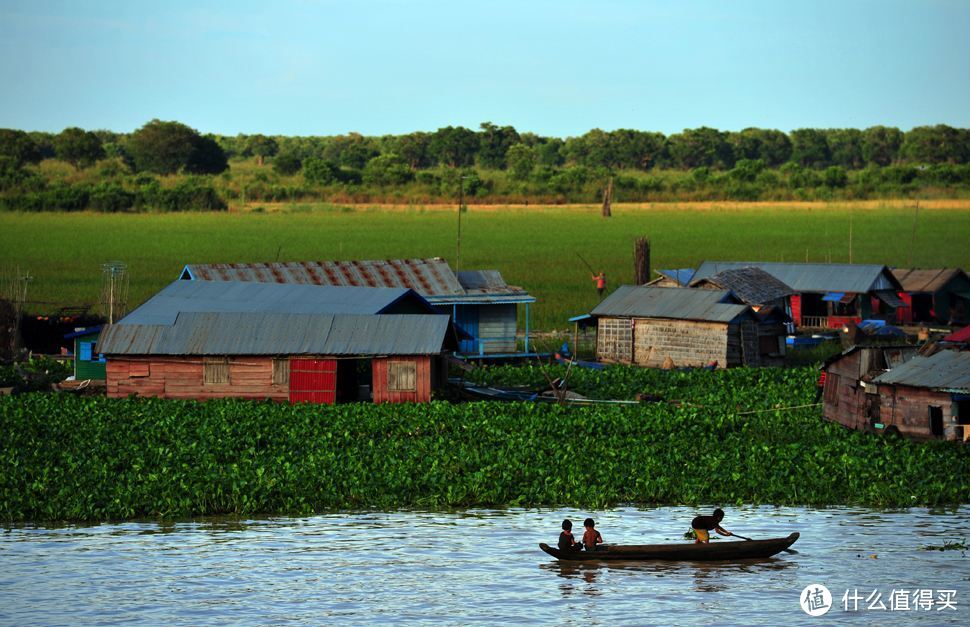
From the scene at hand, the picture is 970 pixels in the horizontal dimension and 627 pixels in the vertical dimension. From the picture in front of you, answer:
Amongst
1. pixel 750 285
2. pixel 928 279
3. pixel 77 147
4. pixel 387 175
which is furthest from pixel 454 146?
pixel 750 285

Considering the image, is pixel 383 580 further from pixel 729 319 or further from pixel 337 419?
pixel 729 319

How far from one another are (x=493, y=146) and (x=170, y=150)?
42692mm

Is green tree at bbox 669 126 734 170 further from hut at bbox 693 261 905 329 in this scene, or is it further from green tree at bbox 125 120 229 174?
hut at bbox 693 261 905 329

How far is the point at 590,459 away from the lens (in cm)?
3048

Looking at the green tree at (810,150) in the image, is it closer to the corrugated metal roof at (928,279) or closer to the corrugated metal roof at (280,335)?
the corrugated metal roof at (928,279)

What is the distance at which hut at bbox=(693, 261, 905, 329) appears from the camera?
60094 millimetres

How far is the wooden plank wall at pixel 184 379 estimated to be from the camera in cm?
3869

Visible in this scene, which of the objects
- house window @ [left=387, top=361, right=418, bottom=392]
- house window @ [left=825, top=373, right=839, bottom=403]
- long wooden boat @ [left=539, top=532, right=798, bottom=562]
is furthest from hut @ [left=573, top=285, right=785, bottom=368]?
long wooden boat @ [left=539, top=532, right=798, bottom=562]

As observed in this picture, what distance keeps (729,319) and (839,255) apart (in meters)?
44.2

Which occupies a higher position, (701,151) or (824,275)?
(701,151)

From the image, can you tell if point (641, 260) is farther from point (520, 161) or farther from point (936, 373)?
point (520, 161)

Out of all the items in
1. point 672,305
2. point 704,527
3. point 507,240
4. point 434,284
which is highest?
point 507,240

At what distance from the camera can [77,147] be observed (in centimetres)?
15038

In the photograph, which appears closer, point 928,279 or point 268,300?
point 268,300
